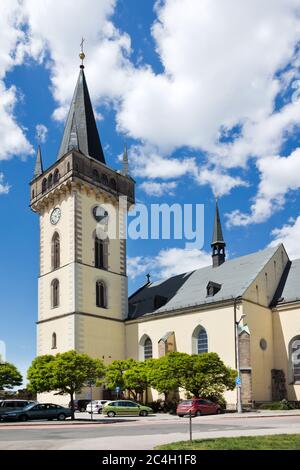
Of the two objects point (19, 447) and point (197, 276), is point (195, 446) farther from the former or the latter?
point (197, 276)

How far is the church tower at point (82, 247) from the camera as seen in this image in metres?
47.4

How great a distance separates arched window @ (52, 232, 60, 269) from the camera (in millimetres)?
50531

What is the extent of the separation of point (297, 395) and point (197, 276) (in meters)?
15.2

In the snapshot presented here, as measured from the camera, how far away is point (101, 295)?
50188mm

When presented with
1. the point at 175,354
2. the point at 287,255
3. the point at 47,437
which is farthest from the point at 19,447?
the point at 287,255

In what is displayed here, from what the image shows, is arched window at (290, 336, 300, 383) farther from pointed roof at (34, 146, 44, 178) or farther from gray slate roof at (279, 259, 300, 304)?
pointed roof at (34, 146, 44, 178)

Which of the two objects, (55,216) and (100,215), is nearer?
(55,216)

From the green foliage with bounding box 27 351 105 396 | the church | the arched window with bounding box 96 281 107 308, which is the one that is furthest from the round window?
the arched window with bounding box 96 281 107 308

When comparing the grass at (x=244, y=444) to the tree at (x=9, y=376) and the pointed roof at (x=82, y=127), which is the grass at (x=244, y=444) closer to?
the tree at (x=9, y=376)

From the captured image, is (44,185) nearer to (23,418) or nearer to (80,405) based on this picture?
(80,405)

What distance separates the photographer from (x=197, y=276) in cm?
5069

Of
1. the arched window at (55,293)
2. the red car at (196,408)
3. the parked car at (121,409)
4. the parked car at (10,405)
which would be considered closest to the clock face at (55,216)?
the arched window at (55,293)

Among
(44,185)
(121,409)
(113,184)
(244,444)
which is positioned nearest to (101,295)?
(113,184)

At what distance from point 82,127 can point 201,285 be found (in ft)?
68.5
